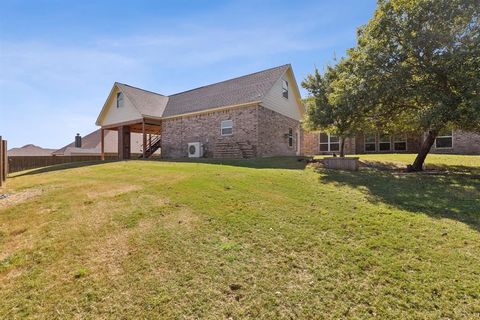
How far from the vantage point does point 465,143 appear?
20562mm

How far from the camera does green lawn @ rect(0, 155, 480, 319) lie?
10.5ft

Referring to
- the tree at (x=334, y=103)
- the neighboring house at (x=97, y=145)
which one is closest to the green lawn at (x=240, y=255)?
the tree at (x=334, y=103)

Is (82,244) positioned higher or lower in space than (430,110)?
lower

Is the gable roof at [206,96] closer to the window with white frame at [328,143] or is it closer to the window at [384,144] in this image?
the window with white frame at [328,143]

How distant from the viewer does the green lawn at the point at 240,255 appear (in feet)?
10.5

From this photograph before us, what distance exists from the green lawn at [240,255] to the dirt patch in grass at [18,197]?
10 centimetres

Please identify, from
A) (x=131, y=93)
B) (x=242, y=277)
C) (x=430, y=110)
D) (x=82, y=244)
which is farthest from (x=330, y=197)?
(x=131, y=93)

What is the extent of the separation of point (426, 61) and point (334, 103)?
351cm

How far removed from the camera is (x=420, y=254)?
4.18 metres

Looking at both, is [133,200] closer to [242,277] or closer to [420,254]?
[242,277]

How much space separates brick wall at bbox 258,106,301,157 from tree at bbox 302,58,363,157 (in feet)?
11.7

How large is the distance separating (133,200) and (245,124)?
38.4ft

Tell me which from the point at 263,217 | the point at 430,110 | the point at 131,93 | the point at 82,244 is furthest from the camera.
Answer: the point at 131,93

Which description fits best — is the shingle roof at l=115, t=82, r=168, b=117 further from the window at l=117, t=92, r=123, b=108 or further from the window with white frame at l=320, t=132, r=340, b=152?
the window with white frame at l=320, t=132, r=340, b=152
